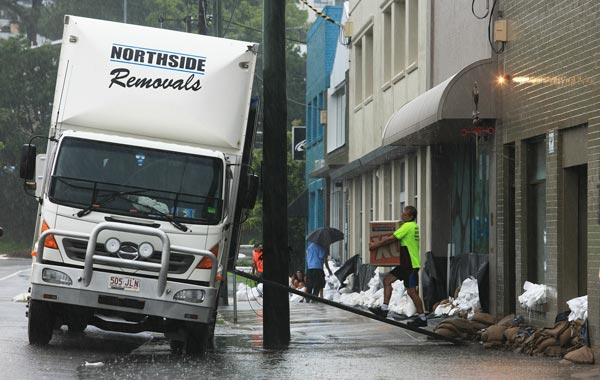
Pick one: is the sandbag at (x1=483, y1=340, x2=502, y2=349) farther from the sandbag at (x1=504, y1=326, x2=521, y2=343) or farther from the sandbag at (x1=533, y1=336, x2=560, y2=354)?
the sandbag at (x1=533, y1=336, x2=560, y2=354)

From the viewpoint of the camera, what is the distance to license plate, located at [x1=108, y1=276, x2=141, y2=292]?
13883 mm

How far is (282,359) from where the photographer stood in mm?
13992

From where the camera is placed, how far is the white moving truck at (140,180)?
1389 cm

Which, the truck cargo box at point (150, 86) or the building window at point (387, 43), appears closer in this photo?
the truck cargo box at point (150, 86)

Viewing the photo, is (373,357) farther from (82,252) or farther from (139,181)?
(82,252)

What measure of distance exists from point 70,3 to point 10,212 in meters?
14.9

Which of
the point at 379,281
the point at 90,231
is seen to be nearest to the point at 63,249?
the point at 90,231

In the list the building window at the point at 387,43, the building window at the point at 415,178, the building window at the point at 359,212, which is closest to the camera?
the building window at the point at 415,178

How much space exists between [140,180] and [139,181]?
15mm

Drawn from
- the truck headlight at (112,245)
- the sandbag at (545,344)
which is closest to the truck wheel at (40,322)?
the truck headlight at (112,245)

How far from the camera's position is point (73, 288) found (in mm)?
13812

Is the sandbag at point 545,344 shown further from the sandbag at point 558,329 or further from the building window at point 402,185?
the building window at point 402,185

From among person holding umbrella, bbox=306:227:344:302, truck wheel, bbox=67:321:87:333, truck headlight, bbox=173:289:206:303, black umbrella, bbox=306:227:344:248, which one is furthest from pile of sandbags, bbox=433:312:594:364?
person holding umbrella, bbox=306:227:344:302

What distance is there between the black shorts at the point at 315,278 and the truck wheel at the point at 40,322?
15.7 metres
